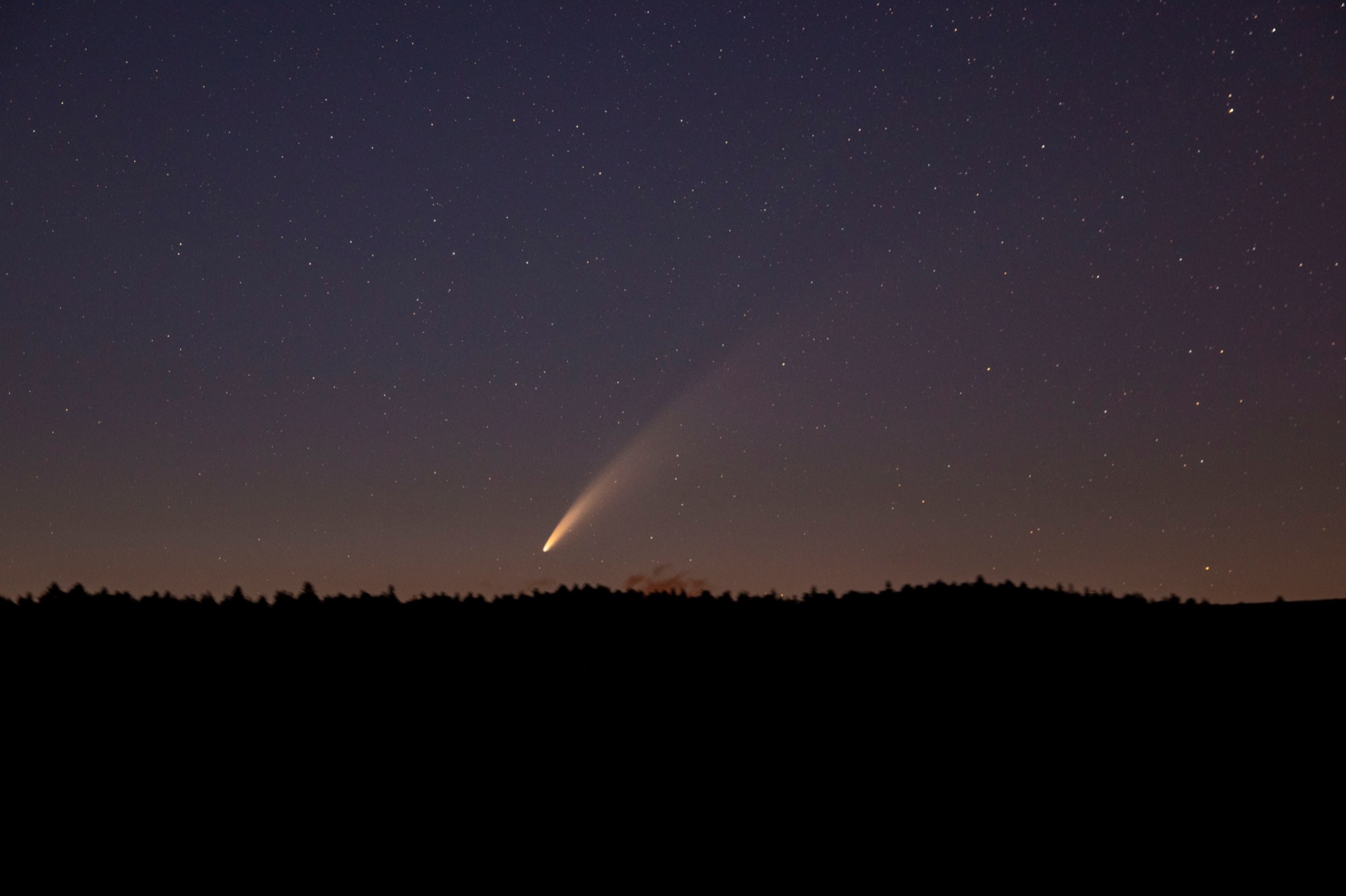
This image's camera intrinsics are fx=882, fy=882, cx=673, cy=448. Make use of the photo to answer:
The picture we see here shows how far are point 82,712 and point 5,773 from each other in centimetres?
128

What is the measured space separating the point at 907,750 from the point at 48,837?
9.28 metres

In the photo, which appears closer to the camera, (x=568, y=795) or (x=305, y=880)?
(x=305, y=880)

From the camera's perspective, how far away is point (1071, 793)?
31.9 ft

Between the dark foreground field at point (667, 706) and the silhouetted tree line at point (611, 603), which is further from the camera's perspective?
the silhouetted tree line at point (611, 603)


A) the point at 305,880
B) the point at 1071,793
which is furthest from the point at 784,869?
the point at 305,880

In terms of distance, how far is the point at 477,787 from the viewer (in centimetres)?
998

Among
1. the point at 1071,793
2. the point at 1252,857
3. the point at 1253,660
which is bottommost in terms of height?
the point at 1252,857

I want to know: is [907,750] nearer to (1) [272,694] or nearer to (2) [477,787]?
(2) [477,787]

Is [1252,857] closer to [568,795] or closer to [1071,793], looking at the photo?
[1071,793]

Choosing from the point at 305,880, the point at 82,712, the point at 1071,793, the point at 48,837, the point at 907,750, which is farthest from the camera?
the point at 82,712

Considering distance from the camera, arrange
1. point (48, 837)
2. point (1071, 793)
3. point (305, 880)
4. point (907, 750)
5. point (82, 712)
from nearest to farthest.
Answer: point (305, 880) < point (48, 837) < point (1071, 793) < point (907, 750) < point (82, 712)

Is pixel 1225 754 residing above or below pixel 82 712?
below

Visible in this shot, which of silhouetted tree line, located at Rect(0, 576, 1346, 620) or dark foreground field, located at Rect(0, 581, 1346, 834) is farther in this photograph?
silhouetted tree line, located at Rect(0, 576, 1346, 620)

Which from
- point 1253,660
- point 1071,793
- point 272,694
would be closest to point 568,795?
point 272,694
